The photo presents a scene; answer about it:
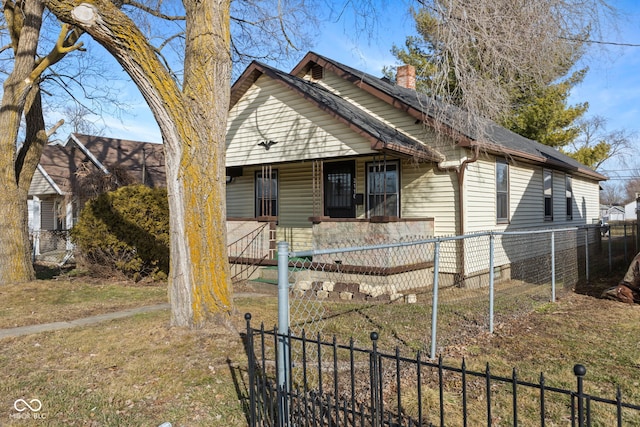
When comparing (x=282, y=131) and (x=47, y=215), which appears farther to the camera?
(x=47, y=215)

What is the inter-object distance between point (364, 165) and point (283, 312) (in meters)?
9.85

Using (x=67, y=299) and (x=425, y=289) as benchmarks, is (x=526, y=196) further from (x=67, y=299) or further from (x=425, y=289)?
(x=67, y=299)

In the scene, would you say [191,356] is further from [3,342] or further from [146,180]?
[146,180]

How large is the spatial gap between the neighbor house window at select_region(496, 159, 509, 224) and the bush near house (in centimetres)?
888

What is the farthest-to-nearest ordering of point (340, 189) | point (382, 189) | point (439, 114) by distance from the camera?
point (340, 189), point (382, 189), point (439, 114)

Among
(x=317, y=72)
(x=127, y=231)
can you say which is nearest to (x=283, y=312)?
(x=127, y=231)

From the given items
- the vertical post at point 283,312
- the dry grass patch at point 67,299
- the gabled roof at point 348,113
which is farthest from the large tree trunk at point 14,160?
the vertical post at point 283,312

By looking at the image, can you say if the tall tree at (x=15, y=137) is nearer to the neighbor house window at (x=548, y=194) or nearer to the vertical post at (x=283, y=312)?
the vertical post at (x=283, y=312)

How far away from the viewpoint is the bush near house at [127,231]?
1150 cm

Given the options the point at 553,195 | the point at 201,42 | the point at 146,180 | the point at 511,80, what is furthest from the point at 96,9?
the point at 146,180

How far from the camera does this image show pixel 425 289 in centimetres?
1032

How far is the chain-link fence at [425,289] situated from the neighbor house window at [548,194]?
8.47 ft

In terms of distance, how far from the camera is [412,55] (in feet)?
82.9

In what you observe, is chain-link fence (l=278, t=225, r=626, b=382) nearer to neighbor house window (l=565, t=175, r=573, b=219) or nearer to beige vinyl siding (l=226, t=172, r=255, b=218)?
neighbor house window (l=565, t=175, r=573, b=219)
